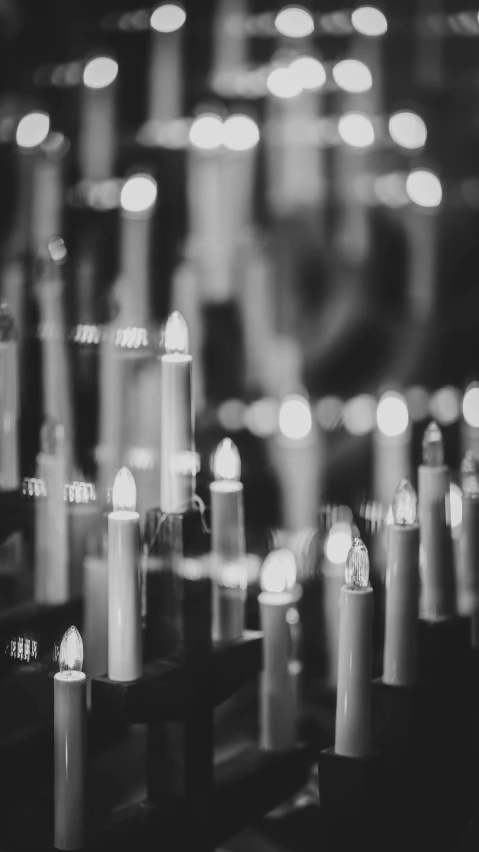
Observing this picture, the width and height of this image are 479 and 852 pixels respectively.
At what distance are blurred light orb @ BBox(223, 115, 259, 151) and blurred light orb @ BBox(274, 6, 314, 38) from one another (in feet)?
0.47

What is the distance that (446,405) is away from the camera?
1.40 m

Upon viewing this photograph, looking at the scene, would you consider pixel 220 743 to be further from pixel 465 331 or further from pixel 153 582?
pixel 465 331

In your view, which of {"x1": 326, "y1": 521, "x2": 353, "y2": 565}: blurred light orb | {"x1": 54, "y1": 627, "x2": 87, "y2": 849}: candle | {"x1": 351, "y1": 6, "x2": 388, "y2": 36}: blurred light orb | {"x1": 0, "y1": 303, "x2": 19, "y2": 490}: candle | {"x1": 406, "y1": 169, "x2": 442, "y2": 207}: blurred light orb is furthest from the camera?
{"x1": 406, "y1": 169, "x2": 442, "y2": 207}: blurred light orb

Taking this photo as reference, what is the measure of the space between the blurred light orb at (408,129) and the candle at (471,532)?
2.44ft

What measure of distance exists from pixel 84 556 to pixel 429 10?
866mm

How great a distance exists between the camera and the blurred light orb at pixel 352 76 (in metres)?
1.33

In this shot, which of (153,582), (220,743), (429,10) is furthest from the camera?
(429,10)

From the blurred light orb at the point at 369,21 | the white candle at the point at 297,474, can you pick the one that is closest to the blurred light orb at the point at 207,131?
the blurred light orb at the point at 369,21

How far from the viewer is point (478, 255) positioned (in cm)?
138

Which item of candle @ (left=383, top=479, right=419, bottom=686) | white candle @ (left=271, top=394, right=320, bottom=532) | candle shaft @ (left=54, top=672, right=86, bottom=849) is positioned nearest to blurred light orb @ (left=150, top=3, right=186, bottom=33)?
white candle @ (left=271, top=394, right=320, bottom=532)

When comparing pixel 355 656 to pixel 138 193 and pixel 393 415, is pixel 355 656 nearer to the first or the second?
pixel 393 415

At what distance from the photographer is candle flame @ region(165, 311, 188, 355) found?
599mm

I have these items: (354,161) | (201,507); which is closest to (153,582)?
(201,507)

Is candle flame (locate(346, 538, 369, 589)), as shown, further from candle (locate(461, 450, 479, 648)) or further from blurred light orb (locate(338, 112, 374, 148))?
blurred light orb (locate(338, 112, 374, 148))
